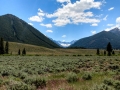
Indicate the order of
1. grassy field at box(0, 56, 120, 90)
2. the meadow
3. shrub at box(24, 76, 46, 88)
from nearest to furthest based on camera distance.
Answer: grassy field at box(0, 56, 120, 90) → the meadow → shrub at box(24, 76, 46, 88)

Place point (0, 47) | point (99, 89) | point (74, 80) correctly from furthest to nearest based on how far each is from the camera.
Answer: point (0, 47) < point (74, 80) < point (99, 89)

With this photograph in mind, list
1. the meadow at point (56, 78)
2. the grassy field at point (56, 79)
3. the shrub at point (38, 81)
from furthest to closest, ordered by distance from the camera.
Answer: the shrub at point (38, 81) < the meadow at point (56, 78) < the grassy field at point (56, 79)

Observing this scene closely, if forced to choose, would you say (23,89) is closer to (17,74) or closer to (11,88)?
(11,88)

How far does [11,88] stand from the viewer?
8180 millimetres

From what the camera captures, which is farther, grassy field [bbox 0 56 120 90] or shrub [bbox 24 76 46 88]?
shrub [bbox 24 76 46 88]

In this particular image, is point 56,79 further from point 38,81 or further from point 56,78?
point 38,81

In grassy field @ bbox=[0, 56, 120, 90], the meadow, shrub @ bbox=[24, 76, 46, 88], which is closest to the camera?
grassy field @ bbox=[0, 56, 120, 90]

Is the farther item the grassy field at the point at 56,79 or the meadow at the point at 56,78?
the meadow at the point at 56,78

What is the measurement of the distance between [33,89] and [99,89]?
2.96 m

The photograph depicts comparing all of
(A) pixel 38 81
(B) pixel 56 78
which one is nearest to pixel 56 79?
(B) pixel 56 78

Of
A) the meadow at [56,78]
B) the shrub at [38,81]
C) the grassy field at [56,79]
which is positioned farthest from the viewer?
the shrub at [38,81]

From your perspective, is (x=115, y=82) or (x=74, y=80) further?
(x=74, y=80)

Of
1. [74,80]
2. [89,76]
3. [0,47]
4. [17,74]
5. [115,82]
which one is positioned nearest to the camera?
[115,82]

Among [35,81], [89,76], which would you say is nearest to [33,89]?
[35,81]
